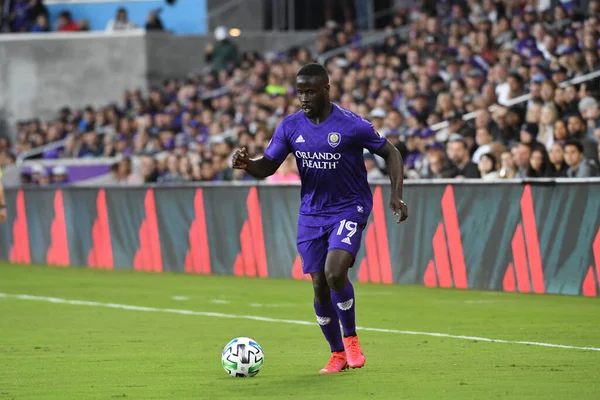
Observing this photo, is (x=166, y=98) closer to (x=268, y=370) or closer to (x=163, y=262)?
(x=163, y=262)

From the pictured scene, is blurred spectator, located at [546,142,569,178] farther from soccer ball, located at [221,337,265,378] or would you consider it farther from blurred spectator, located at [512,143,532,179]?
soccer ball, located at [221,337,265,378]

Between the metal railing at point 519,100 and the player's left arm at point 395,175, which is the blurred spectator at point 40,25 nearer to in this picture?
the metal railing at point 519,100

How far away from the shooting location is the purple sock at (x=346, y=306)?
32.3 feet

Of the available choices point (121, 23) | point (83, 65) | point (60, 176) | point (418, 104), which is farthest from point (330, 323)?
point (83, 65)

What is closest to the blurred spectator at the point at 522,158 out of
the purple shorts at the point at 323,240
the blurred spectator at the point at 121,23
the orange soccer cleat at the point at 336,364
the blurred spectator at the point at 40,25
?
the purple shorts at the point at 323,240

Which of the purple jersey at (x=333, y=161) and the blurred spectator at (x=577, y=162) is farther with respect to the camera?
the blurred spectator at (x=577, y=162)

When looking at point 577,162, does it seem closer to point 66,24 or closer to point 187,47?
point 187,47

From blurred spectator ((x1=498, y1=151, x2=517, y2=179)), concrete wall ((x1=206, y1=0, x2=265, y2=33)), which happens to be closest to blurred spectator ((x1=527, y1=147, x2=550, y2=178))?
blurred spectator ((x1=498, y1=151, x2=517, y2=179))

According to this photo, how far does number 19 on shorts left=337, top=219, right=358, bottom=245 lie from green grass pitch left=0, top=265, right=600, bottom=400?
0.99m

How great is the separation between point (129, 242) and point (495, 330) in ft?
38.9

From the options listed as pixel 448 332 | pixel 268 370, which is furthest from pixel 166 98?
pixel 268 370

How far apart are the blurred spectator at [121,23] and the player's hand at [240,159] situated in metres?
27.3

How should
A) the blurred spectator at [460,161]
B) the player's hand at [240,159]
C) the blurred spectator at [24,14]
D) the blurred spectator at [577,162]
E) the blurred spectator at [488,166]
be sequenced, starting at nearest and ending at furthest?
1. the player's hand at [240,159]
2. the blurred spectator at [577,162]
3. the blurred spectator at [488,166]
4. the blurred spectator at [460,161]
5. the blurred spectator at [24,14]

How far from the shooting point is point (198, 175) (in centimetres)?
2458
